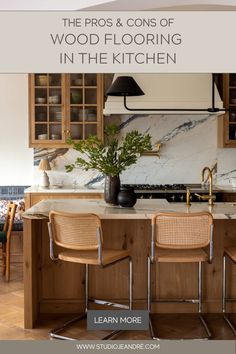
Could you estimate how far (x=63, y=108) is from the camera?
5.61m

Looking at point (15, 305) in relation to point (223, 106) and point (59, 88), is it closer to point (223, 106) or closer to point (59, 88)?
point (59, 88)

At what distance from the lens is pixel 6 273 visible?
4.75 m

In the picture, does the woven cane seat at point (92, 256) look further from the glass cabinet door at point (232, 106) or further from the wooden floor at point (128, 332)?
the glass cabinet door at point (232, 106)

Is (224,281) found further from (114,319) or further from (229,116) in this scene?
(229,116)

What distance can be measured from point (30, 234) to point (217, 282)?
4.63ft

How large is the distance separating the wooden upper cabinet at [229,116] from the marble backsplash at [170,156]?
268 mm

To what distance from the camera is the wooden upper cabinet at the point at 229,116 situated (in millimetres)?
5598

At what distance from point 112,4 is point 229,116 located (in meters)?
2.23

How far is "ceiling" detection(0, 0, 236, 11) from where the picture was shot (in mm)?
3274

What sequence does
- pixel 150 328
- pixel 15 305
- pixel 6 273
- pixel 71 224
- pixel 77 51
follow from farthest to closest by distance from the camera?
pixel 6 273 < pixel 15 305 < pixel 150 328 < pixel 71 224 < pixel 77 51

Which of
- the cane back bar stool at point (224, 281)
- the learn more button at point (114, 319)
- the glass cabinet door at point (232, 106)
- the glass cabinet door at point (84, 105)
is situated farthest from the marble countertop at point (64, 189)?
the learn more button at point (114, 319)

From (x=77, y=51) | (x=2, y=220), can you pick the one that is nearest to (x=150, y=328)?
(x=77, y=51)
